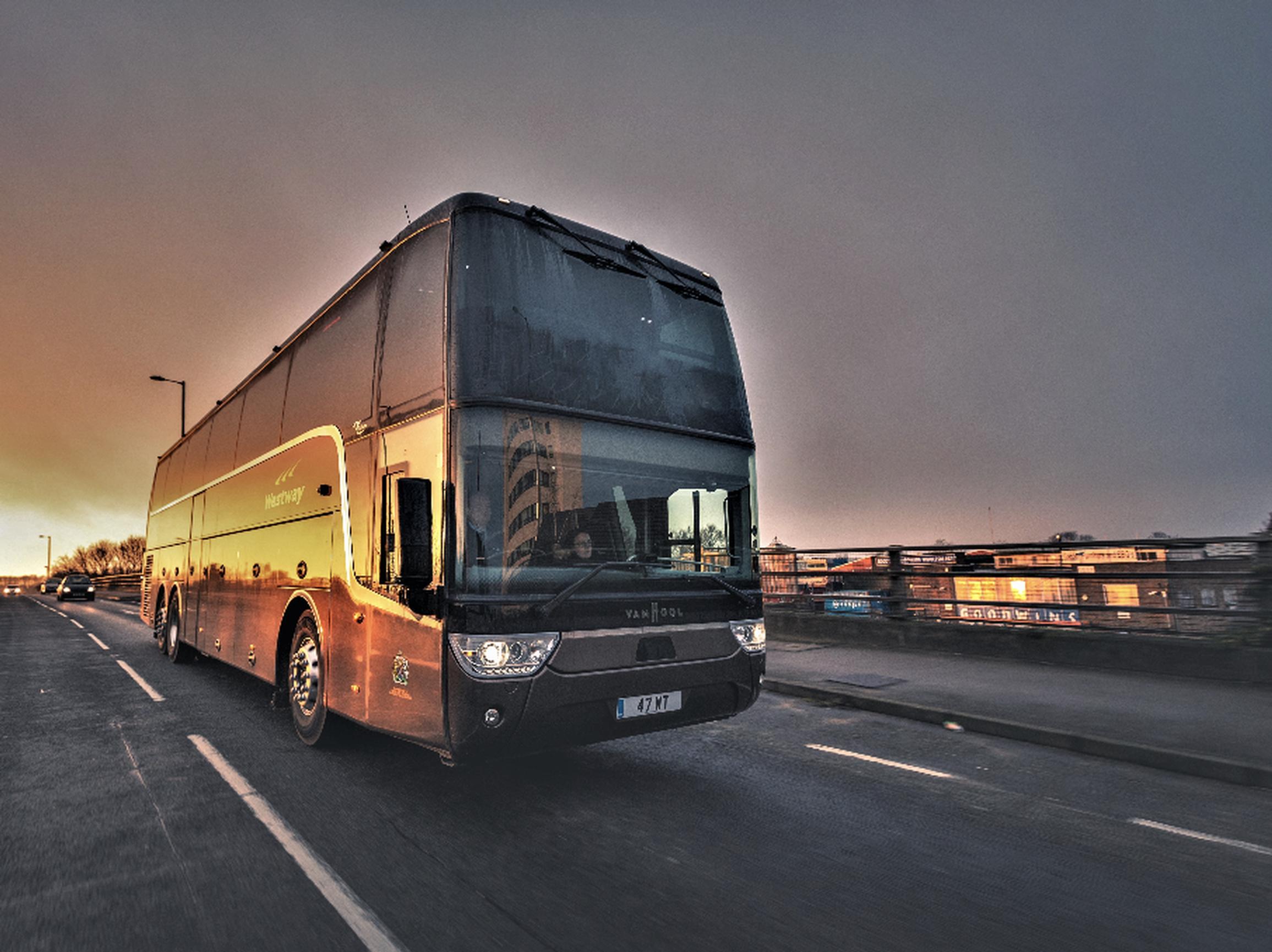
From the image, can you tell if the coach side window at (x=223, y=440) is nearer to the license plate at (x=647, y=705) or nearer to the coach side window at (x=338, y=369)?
the coach side window at (x=338, y=369)

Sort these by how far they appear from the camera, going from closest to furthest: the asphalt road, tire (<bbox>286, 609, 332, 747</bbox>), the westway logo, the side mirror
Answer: the asphalt road → the side mirror → tire (<bbox>286, 609, 332, 747</bbox>) → the westway logo

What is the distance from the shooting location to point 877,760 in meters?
5.42

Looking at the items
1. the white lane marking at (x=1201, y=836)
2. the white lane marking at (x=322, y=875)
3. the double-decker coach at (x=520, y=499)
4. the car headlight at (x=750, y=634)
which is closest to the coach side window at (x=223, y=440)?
the double-decker coach at (x=520, y=499)

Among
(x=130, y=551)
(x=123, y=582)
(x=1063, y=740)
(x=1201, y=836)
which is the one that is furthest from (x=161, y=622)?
(x=130, y=551)

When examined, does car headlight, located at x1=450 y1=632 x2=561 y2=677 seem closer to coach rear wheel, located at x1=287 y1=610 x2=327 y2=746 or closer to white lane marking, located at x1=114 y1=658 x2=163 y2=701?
coach rear wheel, located at x1=287 y1=610 x2=327 y2=746

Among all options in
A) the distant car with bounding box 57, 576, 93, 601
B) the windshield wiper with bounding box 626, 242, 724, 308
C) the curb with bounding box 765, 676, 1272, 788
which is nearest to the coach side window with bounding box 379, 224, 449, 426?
the windshield wiper with bounding box 626, 242, 724, 308

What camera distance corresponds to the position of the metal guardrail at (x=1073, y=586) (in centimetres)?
786

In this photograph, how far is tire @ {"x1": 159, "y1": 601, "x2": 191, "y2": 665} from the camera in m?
10.5

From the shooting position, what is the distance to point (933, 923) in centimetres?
290

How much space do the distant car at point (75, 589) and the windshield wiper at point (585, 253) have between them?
47901mm

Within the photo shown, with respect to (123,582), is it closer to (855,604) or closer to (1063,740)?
(855,604)

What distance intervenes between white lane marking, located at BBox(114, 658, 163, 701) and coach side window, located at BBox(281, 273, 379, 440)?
3.72 metres

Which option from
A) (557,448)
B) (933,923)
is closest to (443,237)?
(557,448)

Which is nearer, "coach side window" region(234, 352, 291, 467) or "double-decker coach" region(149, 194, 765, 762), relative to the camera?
"double-decker coach" region(149, 194, 765, 762)
